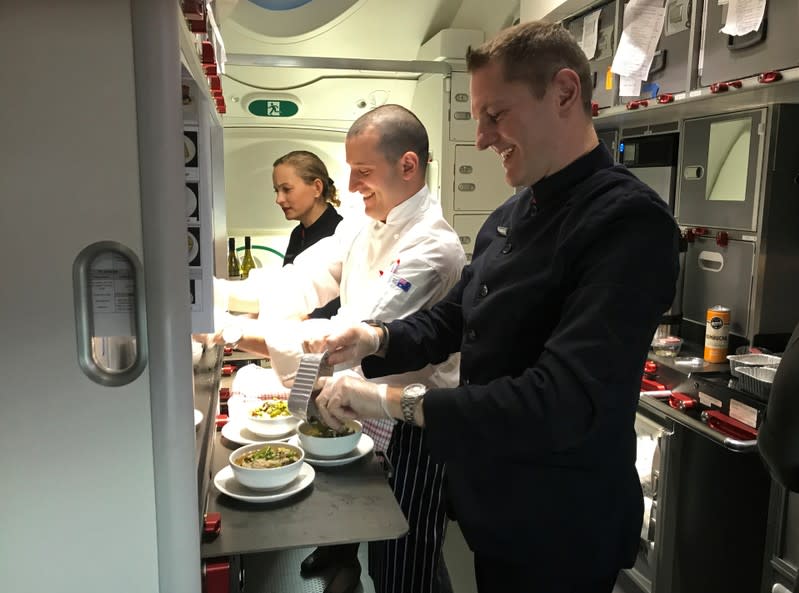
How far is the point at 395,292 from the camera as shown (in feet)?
5.45

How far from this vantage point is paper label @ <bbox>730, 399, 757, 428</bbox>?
6.03 feet

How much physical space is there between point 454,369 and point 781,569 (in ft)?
3.44

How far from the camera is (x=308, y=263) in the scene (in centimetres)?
221

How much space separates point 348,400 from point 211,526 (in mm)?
326

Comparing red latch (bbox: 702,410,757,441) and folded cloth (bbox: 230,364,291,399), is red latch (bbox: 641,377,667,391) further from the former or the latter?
folded cloth (bbox: 230,364,291,399)

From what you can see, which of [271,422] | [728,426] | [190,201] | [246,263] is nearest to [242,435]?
[271,422]

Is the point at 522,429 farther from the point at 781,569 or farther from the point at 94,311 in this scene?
the point at 781,569

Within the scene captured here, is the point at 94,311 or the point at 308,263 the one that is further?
the point at 308,263

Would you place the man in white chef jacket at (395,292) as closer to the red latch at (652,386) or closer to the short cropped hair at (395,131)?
the short cropped hair at (395,131)

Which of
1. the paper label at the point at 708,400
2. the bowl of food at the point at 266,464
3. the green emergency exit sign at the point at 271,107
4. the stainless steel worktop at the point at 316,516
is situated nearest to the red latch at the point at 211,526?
the stainless steel worktop at the point at 316,516

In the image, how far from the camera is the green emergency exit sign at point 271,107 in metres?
4.22

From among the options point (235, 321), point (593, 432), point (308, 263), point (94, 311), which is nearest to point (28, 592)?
point (94, 311)

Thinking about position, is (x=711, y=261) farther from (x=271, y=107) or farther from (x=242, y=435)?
(x=271, y=107)

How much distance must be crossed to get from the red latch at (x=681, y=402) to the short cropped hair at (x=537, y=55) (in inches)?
48.3
